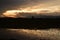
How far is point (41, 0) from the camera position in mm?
1698

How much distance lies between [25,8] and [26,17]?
8.1 inches

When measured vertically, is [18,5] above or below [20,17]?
above

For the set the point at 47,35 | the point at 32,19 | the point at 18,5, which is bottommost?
the point at 47,35

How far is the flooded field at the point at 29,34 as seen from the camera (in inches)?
48.7

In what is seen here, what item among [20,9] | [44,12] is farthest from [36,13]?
[20,9]

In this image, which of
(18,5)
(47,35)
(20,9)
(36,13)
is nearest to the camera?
(47,35)

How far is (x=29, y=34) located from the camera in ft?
4.17

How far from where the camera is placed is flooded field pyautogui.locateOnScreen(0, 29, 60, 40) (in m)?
1.24

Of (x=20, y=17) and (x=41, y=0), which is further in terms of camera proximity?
(x=41, y=0)

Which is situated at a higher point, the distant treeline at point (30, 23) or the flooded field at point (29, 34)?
the distant treeline at point (30, 23)

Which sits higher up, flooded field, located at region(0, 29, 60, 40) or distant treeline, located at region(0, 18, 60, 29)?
distant treeline, located at region(0, 18, 60, 29)

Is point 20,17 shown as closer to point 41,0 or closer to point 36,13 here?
point 36,13

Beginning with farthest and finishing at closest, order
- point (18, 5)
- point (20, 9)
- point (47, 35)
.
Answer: point (18, 5) → point (20, 9) → point (47, 35)

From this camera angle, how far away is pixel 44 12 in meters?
1.40
